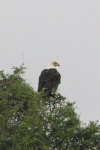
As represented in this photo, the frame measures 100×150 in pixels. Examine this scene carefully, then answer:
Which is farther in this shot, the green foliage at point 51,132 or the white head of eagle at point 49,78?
the white head of eagle at point 49,78

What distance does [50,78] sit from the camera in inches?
382

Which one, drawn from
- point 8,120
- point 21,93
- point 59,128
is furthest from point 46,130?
point 21,93

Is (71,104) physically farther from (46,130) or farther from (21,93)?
(21,93)

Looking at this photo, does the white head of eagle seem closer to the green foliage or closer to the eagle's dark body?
the eagle's dark body

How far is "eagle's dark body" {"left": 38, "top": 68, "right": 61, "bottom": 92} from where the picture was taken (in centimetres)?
970

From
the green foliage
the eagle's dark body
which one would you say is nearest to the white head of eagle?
the eagle's dark body

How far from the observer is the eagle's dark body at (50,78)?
31.8ft

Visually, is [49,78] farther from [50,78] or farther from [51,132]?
[51,132]

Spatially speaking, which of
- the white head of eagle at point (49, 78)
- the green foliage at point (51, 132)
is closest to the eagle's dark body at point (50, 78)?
the white head of eagle at point (49, 78)

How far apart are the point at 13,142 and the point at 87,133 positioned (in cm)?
168

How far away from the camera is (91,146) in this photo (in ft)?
14.3

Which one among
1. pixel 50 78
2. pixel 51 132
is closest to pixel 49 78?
pixel 50 78

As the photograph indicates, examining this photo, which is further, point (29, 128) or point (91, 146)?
point (29, 128)

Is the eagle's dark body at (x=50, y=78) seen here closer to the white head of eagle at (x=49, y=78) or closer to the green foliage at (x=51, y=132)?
the white head of eagle at (x=49, y=78)
